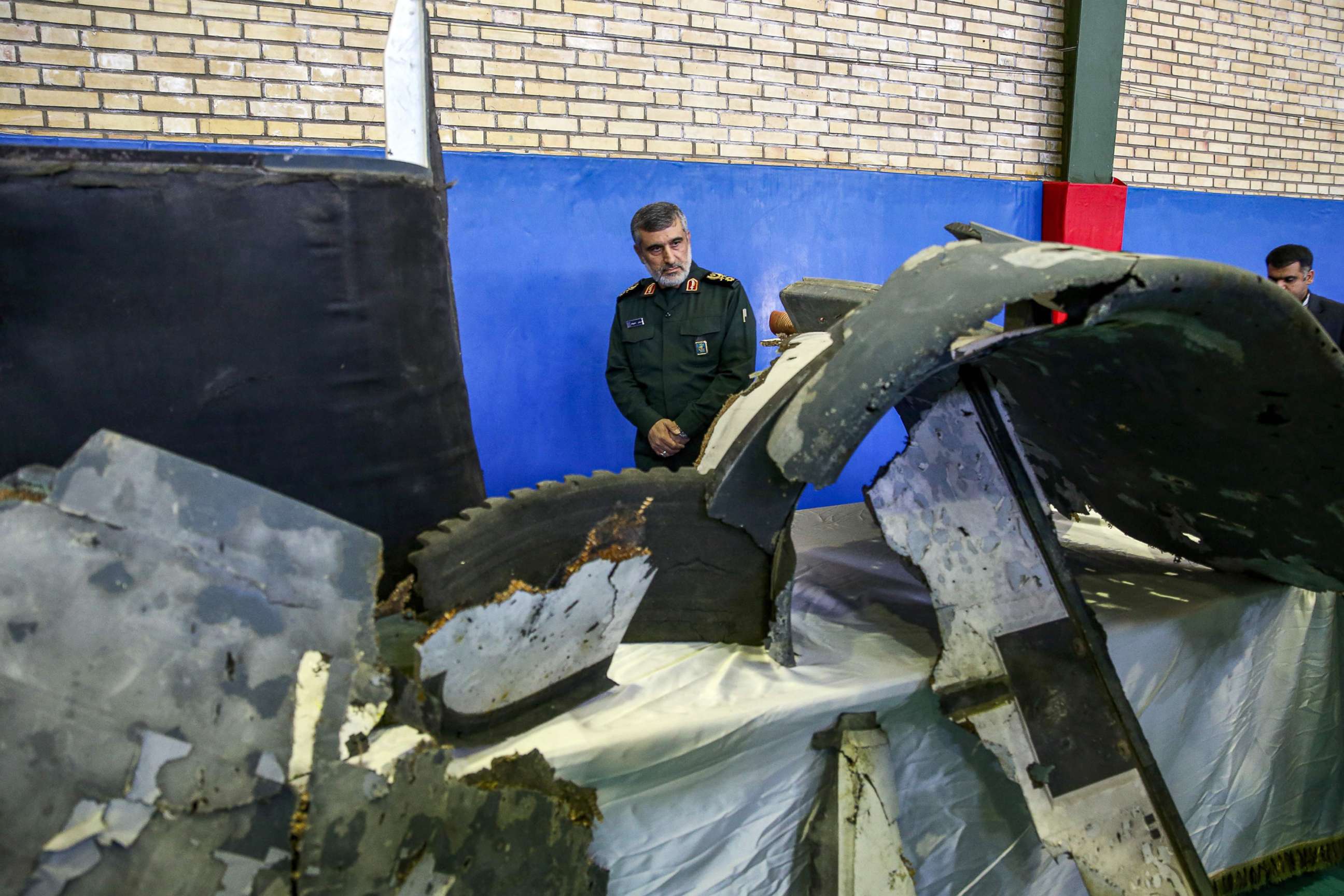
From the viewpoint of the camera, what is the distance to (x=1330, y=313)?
139 inches

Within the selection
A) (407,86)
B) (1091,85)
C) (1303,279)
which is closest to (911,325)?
(407,86)

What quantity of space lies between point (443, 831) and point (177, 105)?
10.8 ft

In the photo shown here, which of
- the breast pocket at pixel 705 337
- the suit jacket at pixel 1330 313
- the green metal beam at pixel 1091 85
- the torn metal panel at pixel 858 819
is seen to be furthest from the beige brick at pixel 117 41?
the suit jacket at pixel 1330 313

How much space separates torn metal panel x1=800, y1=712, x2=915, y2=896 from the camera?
1351 mm

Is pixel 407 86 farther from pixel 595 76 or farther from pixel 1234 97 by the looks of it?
pixel 1234 97

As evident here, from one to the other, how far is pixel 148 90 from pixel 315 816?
10.8ft

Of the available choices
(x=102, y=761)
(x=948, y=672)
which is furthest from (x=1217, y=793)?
(x=102, y=761)

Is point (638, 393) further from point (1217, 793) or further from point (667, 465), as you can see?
point (1217, 793)

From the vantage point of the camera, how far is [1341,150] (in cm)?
578

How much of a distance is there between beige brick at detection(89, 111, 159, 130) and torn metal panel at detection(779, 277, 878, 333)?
106 inches

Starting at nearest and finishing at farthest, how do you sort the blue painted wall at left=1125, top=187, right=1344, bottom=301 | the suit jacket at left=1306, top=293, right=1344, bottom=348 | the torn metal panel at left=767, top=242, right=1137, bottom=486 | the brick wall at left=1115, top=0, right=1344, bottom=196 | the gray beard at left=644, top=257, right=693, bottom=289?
the torn metal panel at left=767, top=242, right=1137, bottom=486, the gray beard at left=644, top=257, right=693, bottom=289, the suit jacket at left=1306, top=293, right=1344, bottom=348, the brick wall at left=1115, top=0, right=1344, bottom=196, the blue painted wall at left=1125, top=187, right=1344, bottom=301

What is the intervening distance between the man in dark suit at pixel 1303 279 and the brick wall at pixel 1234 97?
5.33 ft

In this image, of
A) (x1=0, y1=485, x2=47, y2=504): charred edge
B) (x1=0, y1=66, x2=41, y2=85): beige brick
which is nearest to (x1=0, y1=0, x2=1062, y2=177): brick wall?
(x1=0, y1=66, x2=41, y2=85): beige brick

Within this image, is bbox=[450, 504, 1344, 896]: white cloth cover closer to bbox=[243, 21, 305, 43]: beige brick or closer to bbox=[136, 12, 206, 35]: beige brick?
bbox=[243, 21, 305, 43]: beige brick
